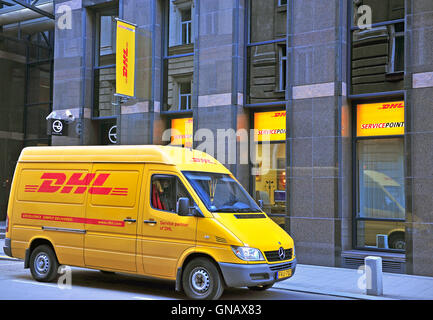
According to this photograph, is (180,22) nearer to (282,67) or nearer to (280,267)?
(282,67)

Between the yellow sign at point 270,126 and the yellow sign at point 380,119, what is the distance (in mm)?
2074

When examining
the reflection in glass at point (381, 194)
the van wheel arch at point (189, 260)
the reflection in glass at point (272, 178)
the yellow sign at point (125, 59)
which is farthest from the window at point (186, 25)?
the van wheel arch at point (189, 260)

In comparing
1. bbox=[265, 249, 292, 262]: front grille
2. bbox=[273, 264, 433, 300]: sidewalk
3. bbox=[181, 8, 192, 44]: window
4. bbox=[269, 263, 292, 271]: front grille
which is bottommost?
bbox=[273, 264, 433, 300]: sidewalk

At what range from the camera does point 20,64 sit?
23906mm

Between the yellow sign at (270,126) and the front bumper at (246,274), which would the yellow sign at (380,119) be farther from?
the front bumper at (246,274)

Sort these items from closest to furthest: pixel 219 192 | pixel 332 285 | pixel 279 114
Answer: pixel 219 192 < pixel 332 285 < pixel 279 114

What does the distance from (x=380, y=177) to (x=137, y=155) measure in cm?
642

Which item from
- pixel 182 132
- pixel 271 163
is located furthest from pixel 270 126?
pixel 182 132

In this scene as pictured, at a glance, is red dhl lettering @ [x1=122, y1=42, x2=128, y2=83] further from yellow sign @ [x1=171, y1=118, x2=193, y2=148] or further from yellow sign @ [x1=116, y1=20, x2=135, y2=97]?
yellow sign @ [x1=171, y1=118, x2=193, y2=148]

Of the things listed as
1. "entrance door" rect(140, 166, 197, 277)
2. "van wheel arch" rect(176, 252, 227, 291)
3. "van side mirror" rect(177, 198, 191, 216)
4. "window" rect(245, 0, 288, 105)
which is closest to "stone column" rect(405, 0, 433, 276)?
"window" rect(245, 0, 288, 105)

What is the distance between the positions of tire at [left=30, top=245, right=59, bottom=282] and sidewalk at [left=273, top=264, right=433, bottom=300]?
424 cm

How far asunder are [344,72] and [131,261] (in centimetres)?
720

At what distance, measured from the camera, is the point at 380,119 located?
13195 millimetres

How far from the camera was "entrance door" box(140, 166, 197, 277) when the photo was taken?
29.4 ft
